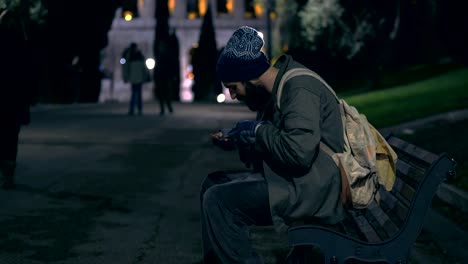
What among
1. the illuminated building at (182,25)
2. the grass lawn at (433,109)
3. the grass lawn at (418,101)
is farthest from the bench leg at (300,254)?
the illuminated building at (182,25)

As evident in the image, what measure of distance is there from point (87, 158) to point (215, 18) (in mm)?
54837

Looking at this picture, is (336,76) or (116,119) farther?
(336,76)

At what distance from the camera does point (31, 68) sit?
998 centimetres

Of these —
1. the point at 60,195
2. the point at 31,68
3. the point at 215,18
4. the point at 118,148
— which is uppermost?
the point at 31,68

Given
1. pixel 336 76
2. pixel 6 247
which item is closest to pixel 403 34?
pixel 336 76

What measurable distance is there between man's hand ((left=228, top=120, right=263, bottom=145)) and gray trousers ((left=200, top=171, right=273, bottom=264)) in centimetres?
22

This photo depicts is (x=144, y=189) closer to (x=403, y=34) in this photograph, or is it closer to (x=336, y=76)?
(x=403, y=34)

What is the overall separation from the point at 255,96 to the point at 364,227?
1.09 metres

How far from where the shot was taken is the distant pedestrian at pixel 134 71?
82.5 feet

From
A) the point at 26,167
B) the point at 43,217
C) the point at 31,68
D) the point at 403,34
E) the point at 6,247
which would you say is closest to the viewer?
the point at 6,247

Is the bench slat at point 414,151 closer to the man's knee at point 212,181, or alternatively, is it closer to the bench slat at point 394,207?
the bench slat at point 394,207

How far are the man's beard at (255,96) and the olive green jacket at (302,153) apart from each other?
13 cm

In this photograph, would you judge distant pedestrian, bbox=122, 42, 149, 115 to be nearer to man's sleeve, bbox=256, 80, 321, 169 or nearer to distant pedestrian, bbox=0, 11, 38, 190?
distant pedestrian, bbox=0, 11, 38, 190

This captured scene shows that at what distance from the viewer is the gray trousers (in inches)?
171
